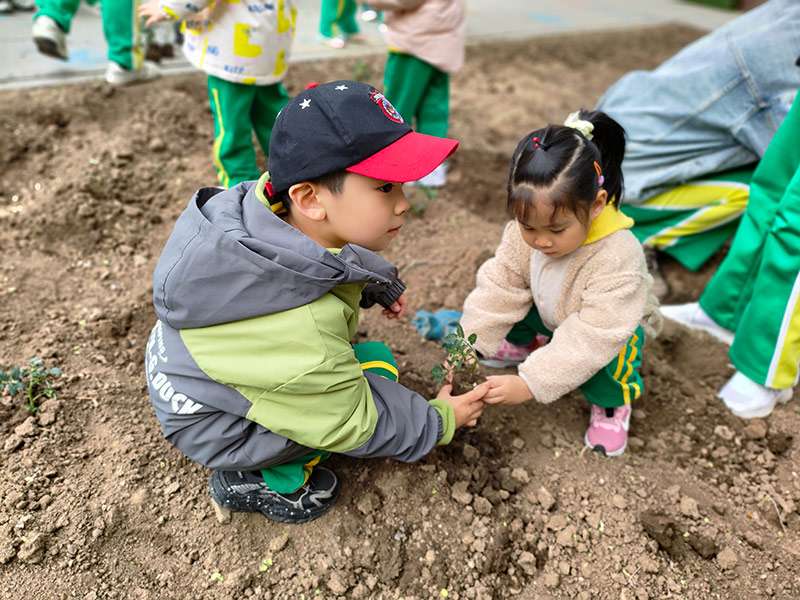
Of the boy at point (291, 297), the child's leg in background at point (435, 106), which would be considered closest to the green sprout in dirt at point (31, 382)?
the boy at point (291, 297)

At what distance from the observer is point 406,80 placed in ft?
11.8

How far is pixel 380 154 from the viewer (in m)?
1.54

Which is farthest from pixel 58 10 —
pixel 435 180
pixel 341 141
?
pixel 341 141

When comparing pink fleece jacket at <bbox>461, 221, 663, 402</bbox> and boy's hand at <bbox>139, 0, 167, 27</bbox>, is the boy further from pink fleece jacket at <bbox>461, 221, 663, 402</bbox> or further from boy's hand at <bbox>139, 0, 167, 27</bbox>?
boy's hand at <bbox>139, 0, 167, 27</bbox>

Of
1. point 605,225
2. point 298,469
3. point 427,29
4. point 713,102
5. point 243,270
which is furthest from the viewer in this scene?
point 427,29

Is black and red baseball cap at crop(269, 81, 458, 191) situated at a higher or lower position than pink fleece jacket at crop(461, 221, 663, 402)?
higher

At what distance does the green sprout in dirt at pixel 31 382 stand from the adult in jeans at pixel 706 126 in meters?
2.75

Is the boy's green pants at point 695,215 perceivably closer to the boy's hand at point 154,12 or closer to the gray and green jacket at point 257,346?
the gray and green jacket at point 257,346

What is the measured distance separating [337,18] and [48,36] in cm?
→ 247

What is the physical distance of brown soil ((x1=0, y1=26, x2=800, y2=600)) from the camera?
1.78 meters

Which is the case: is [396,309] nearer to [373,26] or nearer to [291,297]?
[291,297]

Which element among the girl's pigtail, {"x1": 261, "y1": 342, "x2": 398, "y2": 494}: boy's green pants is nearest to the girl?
the girl's pigtail

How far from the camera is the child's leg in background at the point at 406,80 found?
3.58 meters

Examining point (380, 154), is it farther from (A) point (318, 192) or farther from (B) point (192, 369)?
(B) point (192, 369)
